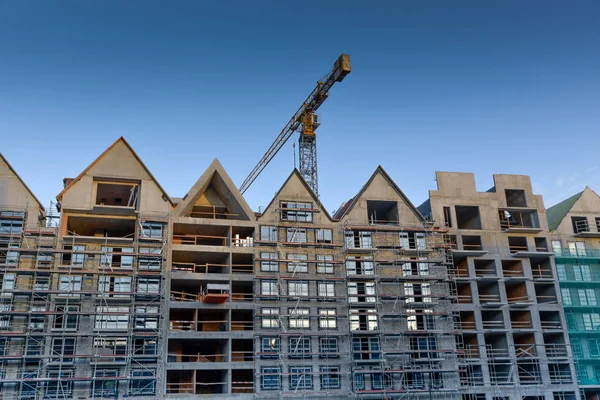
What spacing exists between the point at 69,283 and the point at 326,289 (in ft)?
76.1

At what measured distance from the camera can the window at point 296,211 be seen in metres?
61.4

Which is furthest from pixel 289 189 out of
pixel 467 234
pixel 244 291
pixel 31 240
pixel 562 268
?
pixel 562 268

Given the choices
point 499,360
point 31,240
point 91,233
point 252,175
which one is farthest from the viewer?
point 252,175

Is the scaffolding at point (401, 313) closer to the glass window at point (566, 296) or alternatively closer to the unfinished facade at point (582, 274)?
the glass window at point (566, 296)

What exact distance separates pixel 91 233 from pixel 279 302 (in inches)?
770

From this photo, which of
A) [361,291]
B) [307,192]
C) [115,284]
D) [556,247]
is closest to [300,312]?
[361,291]

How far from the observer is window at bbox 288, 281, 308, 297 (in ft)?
192

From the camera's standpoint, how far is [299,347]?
57.0 metres

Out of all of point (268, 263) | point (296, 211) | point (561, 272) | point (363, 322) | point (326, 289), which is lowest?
point (363, 322)

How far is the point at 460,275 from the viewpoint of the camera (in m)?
64.8

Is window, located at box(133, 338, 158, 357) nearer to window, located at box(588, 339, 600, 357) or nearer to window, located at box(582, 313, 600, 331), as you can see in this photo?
window, located at box(582, 313, 600, 331)

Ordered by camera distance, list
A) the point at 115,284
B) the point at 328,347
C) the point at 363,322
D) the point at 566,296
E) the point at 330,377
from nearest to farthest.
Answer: the point at 115,284 < the point at 330,377 < the point at 328,347 < the point at 363,322 < the point at 566,296

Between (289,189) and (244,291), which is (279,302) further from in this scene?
(289,189)

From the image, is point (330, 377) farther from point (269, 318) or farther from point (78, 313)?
point (78, 313)
